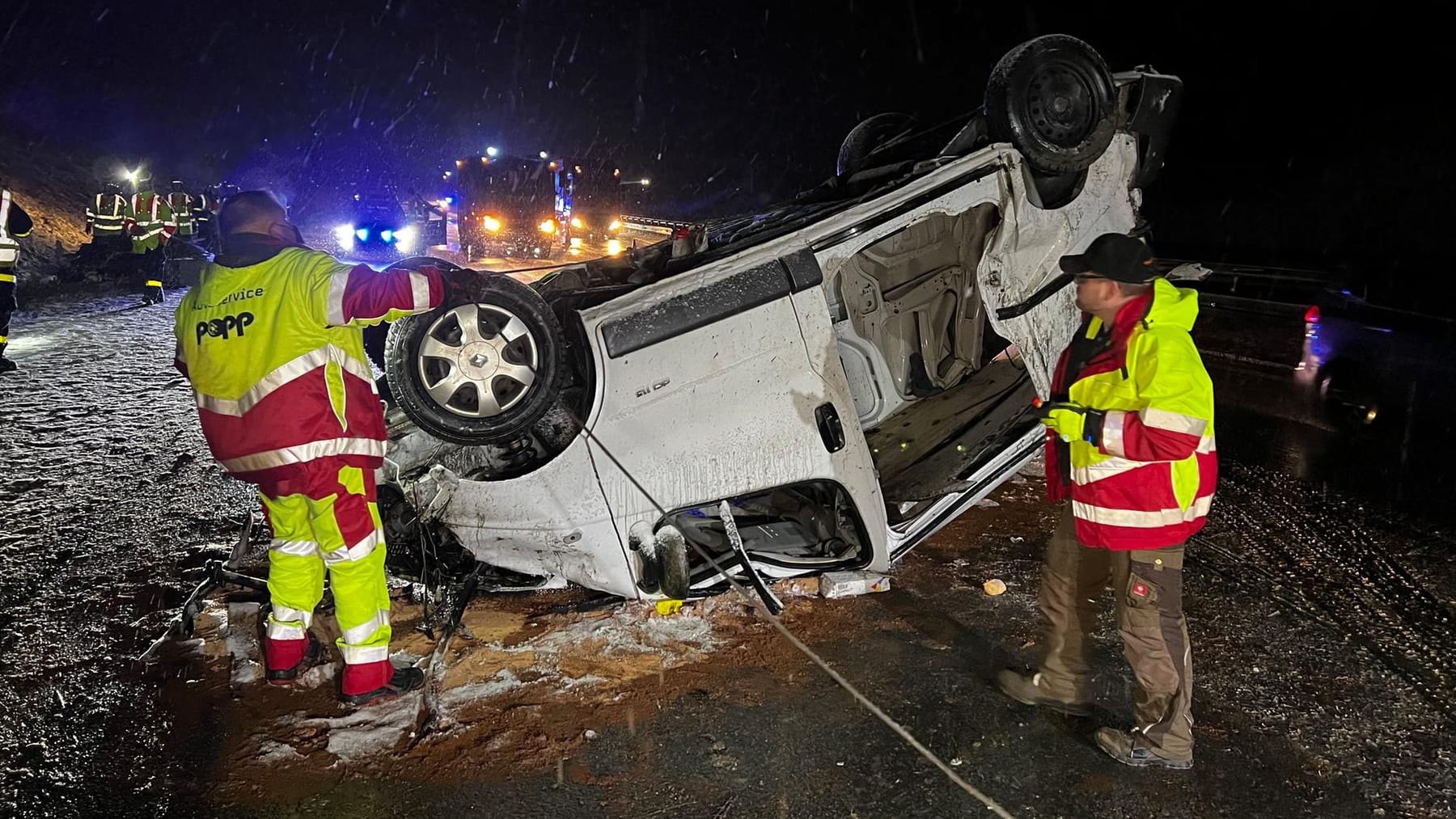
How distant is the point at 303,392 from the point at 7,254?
7003 mm

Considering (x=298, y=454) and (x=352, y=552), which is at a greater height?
(x=298, y=454)

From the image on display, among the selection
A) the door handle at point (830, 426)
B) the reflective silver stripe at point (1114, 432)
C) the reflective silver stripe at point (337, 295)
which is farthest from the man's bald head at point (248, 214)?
the reflective silver stripe at point (1114, 432)

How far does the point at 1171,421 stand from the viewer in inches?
97.1

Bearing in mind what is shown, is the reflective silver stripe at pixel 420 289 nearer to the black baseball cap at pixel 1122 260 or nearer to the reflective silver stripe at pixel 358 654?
the reflective silver stripe at pixel 358 654

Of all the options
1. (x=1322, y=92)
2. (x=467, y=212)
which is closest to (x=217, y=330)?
(x=467, y=212)

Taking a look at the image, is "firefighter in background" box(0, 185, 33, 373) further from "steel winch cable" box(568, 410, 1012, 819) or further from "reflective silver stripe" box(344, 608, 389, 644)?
"steel winch cable" box(568, 410, 1012, 819)

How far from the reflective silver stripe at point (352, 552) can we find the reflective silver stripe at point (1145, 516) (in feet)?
7.94

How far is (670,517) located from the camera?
3.19 metres

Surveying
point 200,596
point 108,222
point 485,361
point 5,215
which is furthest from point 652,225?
point 485,361

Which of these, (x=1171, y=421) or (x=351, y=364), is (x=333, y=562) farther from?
(x=1171, y=421)

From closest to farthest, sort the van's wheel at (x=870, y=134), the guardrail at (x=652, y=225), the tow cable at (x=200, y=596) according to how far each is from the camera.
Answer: the tow cable at (x=200, y=596), the van's wheel at (x=870, y=134), the guardrail at (x=652, y=225)

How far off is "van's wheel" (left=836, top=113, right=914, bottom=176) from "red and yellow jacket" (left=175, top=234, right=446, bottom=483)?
370cm

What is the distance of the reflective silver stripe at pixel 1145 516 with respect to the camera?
261 cm

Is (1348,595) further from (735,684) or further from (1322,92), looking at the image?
(1322,92)
